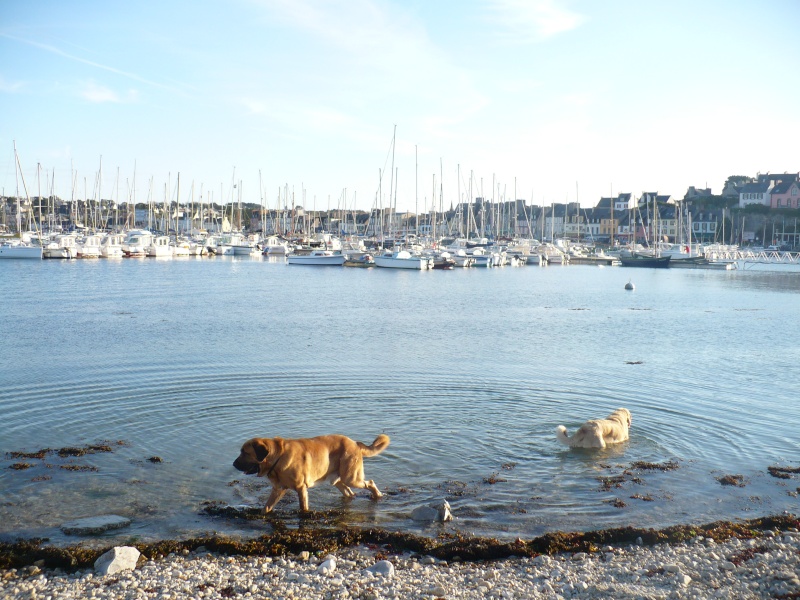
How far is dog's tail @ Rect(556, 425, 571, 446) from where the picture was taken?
12.1 m

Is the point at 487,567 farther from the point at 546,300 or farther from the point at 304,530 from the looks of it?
the point at 546,300

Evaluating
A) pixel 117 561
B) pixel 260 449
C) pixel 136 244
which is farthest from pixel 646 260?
pixel 117 561

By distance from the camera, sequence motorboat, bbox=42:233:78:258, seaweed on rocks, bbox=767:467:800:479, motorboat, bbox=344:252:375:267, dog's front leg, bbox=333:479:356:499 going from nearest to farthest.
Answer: dog's front leg, bbox=333:479:356:499
seaweed on rocks, bbox=767:467:800:479
motorboat, bbox=344:252:375:267
motorboat, bbox=42:233:78:258

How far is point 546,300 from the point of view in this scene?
48594mm

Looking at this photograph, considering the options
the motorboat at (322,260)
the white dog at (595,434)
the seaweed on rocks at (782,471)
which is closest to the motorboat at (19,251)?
the motorboat at (322,260)

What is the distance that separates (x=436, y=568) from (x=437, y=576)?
0.21m

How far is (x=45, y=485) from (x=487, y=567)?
606cm

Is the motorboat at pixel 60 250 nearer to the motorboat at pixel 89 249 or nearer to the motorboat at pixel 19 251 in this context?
the motorboat at pixel 89 249

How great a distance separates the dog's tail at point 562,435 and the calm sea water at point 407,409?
27 cm

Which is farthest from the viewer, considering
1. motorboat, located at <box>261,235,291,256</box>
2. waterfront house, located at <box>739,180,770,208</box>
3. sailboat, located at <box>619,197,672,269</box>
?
waterfront house, located at <box>739,180,770,208</box>

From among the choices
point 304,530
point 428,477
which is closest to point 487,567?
point 304,530

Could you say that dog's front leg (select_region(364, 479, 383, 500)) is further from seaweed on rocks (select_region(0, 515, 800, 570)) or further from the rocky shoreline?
the rocky shoreline

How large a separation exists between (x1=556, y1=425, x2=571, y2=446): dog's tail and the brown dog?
12.0 ft

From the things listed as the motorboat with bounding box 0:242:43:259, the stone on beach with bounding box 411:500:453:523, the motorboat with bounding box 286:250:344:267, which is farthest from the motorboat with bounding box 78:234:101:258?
the stone on beach with bounding box 411:500:453:523
